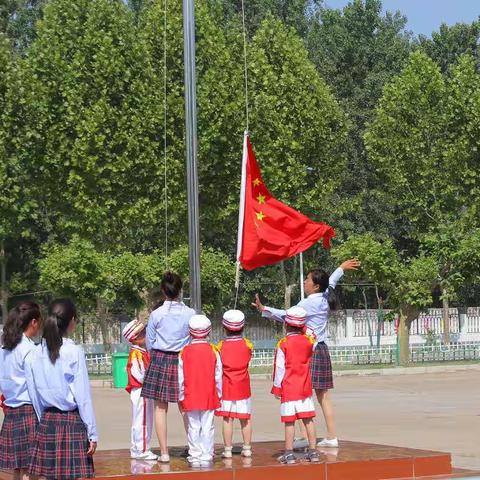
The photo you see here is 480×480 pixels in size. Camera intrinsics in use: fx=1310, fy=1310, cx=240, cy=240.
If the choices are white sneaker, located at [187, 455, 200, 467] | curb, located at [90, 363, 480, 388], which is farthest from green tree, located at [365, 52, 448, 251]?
white sneaker, located at [187, 455, 200, 467]

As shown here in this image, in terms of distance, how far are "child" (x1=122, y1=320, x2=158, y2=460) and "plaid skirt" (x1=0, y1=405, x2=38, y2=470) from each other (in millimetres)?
2333

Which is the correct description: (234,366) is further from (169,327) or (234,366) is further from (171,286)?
(171,286)

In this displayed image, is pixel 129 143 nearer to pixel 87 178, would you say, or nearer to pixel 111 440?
pixel 87 178

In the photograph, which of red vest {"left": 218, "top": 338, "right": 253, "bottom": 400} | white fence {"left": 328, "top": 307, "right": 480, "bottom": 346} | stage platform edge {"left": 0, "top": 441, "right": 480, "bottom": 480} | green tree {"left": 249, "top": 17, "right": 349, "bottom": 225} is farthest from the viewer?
white fence {"left": 328, "top": 307, "right": 480, "bottom": 346}

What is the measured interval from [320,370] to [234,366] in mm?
1057

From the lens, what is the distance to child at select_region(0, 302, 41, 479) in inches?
384

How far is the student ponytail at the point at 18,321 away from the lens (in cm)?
973

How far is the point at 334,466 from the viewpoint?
11.5 meters

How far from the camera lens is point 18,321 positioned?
9773mm

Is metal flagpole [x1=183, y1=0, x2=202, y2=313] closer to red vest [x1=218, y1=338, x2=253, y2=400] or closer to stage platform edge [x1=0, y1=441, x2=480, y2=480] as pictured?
red vest [x1=218, y1=338, x2=253, y2=400]

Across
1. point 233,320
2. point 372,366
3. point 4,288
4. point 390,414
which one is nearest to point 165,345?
point 233,320

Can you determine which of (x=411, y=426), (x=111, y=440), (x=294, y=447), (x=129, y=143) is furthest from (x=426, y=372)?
(x=294, y=447)

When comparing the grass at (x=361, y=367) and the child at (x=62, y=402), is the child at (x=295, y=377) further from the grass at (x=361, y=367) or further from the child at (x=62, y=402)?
the grass at (x=361, y=367)

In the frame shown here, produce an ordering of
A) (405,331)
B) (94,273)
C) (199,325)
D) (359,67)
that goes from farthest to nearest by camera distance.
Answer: (359,67) → (94,273) → (405,331) → (199,325)
